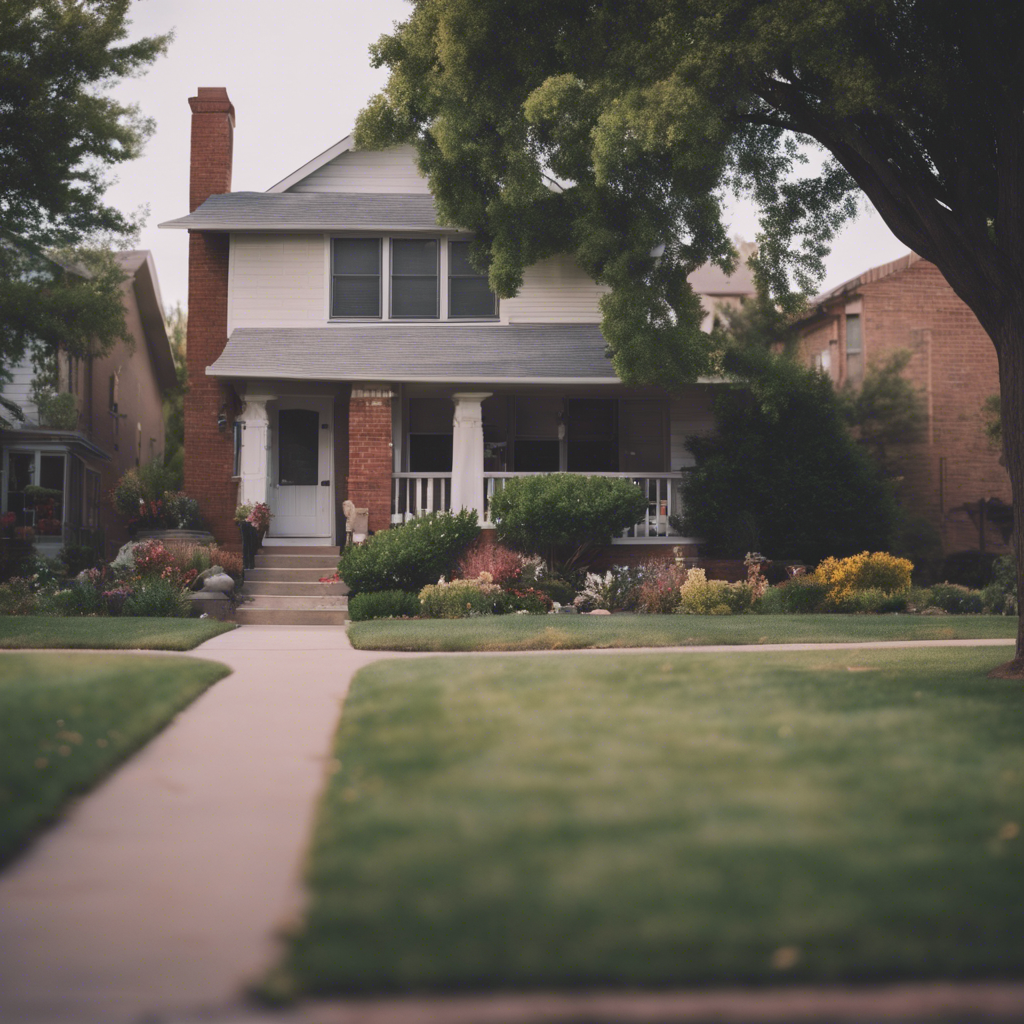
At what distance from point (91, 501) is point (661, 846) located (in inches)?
1028

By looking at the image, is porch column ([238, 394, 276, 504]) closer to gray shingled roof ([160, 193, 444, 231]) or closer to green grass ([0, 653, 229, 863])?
gray shingled roof ([160, 193, 444, 231])

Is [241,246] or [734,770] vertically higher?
[241,246]

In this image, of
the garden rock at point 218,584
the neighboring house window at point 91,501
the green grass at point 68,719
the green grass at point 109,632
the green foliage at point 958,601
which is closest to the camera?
the green grass at point 68,719

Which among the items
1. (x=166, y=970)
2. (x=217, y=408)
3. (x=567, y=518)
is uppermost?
(x=217, y=408)

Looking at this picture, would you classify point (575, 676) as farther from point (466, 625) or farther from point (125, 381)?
point (125, 381)

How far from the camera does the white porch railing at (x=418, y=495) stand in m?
19.3

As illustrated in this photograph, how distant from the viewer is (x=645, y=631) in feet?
42.5

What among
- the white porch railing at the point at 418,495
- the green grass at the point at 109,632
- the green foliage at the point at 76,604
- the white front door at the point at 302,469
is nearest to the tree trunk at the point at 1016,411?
the green grass at the point at 109,632

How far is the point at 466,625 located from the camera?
13531 mm

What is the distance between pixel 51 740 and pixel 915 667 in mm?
6972

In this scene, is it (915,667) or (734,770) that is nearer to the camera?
(734,770)

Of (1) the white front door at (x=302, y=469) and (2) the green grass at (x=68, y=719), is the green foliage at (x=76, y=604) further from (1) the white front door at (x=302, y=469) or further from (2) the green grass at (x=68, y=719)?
(2) the green grass at (x=68, y=719)

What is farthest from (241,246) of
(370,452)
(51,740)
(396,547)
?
(51,740)

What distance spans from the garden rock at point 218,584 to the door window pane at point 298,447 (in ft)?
14.1
